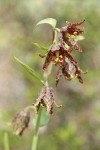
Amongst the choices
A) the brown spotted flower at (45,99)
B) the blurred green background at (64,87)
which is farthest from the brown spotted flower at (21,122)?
the blurred green background at (64,87)

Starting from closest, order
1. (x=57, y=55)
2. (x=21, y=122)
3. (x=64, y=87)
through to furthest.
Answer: (x=57, y=55), (x=21, y=122), (x=64, y=87)

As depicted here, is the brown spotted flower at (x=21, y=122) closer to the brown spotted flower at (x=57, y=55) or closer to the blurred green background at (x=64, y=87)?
the brown spotted flower at (x=57, y=55)

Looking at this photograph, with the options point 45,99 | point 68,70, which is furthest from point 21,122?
point 68,70

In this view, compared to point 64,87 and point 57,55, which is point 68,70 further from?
point 64,87

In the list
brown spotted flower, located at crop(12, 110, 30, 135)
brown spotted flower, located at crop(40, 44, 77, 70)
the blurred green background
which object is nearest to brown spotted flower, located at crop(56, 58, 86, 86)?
brown spotted flower, located at crop(40, 44, 77, 70)

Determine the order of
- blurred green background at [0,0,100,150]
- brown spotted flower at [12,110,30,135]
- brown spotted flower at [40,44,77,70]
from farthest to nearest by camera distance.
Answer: blurred green background at [0,0,100,150] → brown spotted flower at [12,110,30,135] → brown spotted flower at [40,44,77,70]

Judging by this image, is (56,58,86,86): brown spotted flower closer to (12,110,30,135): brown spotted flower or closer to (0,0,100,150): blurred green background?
(12,110,30,135): brown spotted flower
